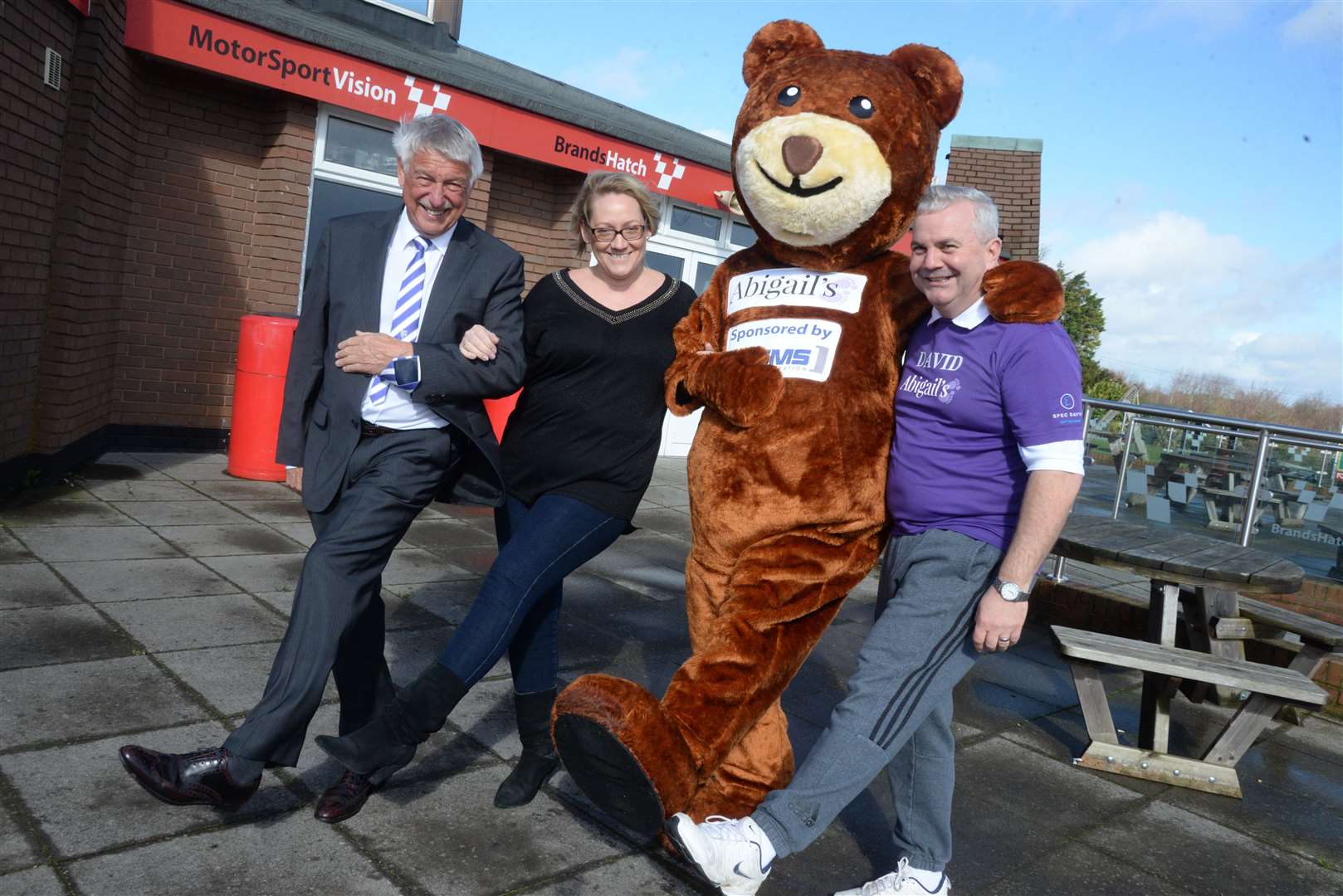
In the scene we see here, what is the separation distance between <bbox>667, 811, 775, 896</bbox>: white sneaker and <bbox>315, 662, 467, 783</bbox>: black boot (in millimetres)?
784

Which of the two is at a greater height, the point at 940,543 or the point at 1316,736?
the point at 940,543

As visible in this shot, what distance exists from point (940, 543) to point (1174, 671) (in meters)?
1.96

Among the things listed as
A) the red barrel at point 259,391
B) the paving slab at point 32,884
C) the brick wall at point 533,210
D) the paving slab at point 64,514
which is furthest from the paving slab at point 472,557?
the brick wall at point 533,210

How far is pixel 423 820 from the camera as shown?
2.95 metres

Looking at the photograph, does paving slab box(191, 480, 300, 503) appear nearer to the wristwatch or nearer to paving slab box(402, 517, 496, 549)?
paving slab box(402, 517, 496, 549)

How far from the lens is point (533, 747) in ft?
10.6

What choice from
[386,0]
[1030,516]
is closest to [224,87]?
[386,0]

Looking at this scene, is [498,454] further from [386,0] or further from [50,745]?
[386,0]

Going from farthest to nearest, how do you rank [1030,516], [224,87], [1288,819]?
[224,87], [1288,819], [1030,516]

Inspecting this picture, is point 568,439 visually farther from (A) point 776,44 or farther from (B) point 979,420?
(A) point 776,44

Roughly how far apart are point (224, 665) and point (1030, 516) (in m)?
3.02

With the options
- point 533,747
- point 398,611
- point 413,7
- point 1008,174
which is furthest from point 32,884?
point 1008,174

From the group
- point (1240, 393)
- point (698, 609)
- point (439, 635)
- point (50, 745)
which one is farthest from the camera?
point (1240, 393)

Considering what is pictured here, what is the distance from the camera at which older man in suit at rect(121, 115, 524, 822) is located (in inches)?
111
